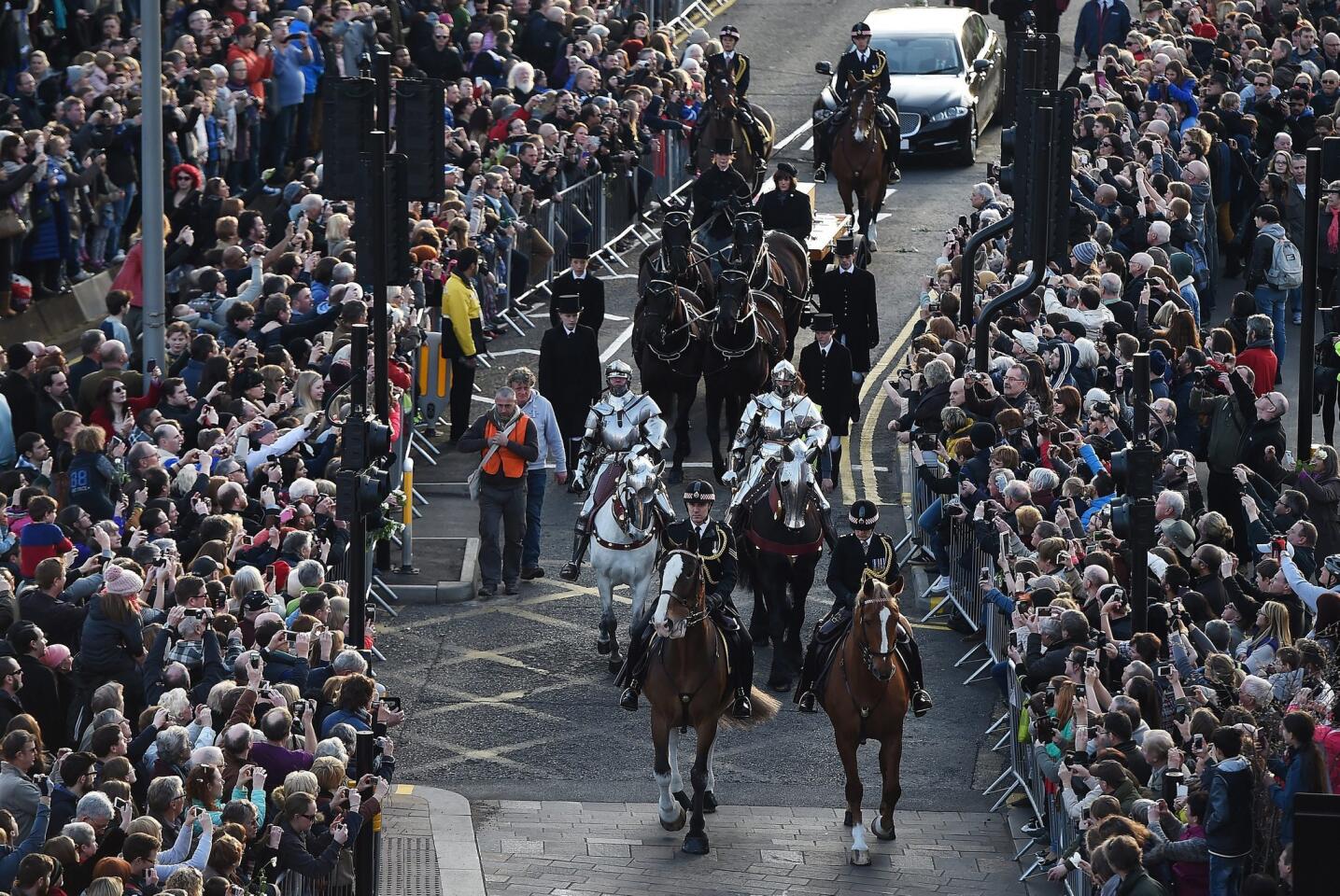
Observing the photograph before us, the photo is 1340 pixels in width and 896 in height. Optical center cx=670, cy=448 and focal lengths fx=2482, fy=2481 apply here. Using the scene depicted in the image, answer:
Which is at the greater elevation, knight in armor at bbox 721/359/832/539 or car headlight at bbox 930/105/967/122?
car headlight at bbox 930/105/967/122

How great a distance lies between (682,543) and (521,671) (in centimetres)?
332

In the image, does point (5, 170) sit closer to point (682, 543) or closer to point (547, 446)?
point (547, 446)

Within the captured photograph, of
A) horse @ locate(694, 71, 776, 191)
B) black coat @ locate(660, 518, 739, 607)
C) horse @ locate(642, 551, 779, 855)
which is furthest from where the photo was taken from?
horse @ locate(694, 71, 776, 191)

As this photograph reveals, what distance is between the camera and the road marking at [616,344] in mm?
29508

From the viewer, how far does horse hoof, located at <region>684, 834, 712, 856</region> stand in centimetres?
1773

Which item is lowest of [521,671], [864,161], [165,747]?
[521,671]

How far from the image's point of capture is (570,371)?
25.1m

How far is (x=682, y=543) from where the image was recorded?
1869cm

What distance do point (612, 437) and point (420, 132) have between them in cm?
406

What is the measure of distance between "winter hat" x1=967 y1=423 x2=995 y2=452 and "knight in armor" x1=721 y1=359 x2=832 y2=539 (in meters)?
1.30

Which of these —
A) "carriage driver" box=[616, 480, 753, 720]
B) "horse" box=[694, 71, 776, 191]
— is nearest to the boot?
"carriage driver" box=[616, 480, 753, 720]

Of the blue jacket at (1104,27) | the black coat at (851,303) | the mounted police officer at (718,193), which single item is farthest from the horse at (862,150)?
the blue jacket at (1104,27)

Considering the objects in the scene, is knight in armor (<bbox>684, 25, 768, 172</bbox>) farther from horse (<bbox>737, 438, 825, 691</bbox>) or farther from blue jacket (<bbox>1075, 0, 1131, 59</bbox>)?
horse (<bbox>737, 438, 825, 691</bbox>)

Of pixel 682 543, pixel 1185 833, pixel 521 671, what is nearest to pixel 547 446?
pixel 521 671
